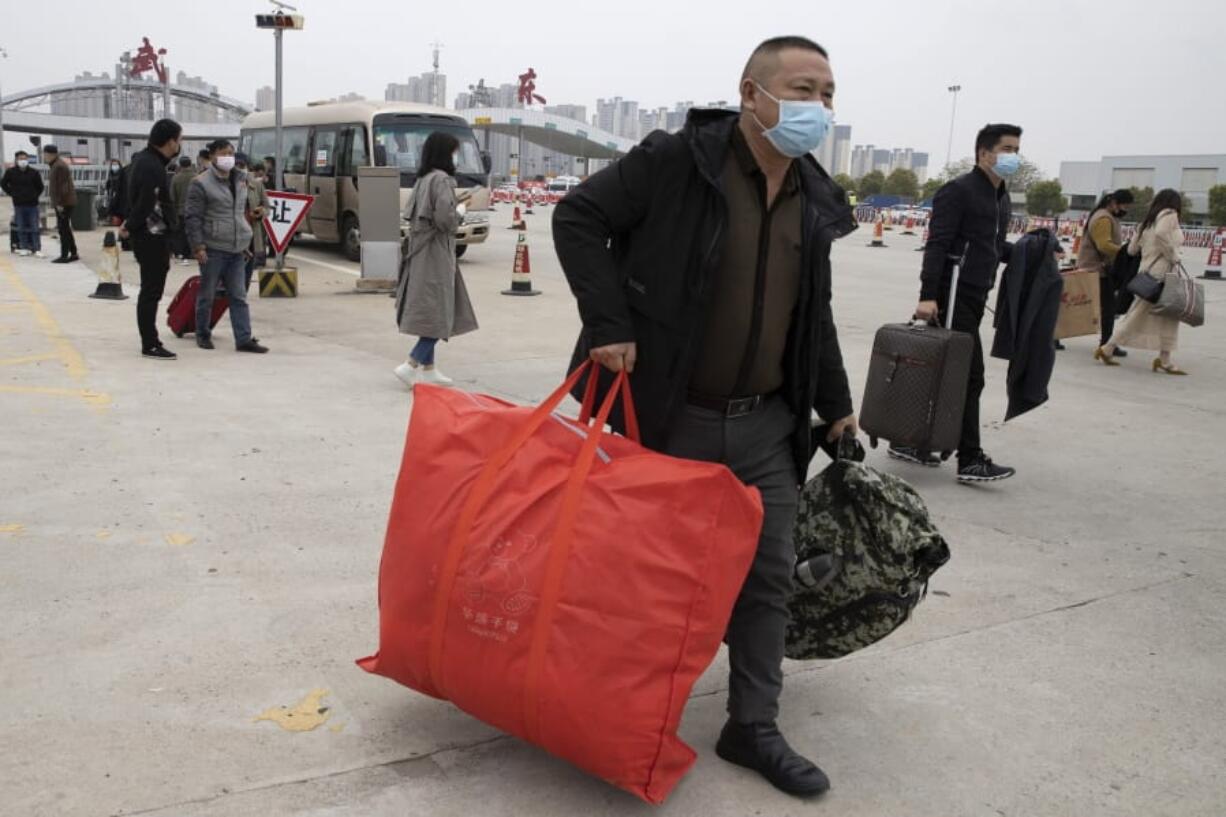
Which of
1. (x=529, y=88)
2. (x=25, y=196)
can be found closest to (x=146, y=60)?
(x=529, y=88)

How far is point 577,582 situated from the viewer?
2.45 m

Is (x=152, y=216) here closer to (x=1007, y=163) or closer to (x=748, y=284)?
(x=1007, y=163)

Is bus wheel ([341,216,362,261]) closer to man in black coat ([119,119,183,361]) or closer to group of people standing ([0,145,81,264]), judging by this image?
group of people standing ([0,145,81,264])

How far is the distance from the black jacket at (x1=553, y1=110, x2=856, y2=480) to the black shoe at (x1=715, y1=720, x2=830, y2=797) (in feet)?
2.65

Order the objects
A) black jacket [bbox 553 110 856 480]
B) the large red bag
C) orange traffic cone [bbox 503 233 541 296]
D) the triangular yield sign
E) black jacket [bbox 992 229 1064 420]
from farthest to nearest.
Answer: orange traffic cone [bbox 503 233 541 296]
the triangular yield sign
black jacket [bbox 992 229 1064 420]
black jacket [bbox 553 110 856 480]
the large red bag

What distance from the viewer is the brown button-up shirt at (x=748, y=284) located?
2.76 meters

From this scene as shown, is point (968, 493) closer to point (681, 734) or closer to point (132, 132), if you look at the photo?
Answer: point (681, 734)

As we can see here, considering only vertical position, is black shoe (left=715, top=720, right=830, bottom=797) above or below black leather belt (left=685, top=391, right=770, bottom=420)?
below

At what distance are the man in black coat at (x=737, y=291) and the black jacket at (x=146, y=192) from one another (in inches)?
246

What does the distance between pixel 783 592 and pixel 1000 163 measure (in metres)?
3.63

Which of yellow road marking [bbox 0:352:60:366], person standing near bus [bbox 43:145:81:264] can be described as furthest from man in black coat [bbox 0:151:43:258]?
yellow road marking [bbox 0:352:60:366]

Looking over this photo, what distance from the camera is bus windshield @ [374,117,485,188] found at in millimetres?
16859

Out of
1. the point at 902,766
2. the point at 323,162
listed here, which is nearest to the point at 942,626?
the point at 902,766

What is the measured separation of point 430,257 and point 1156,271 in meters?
6.55
